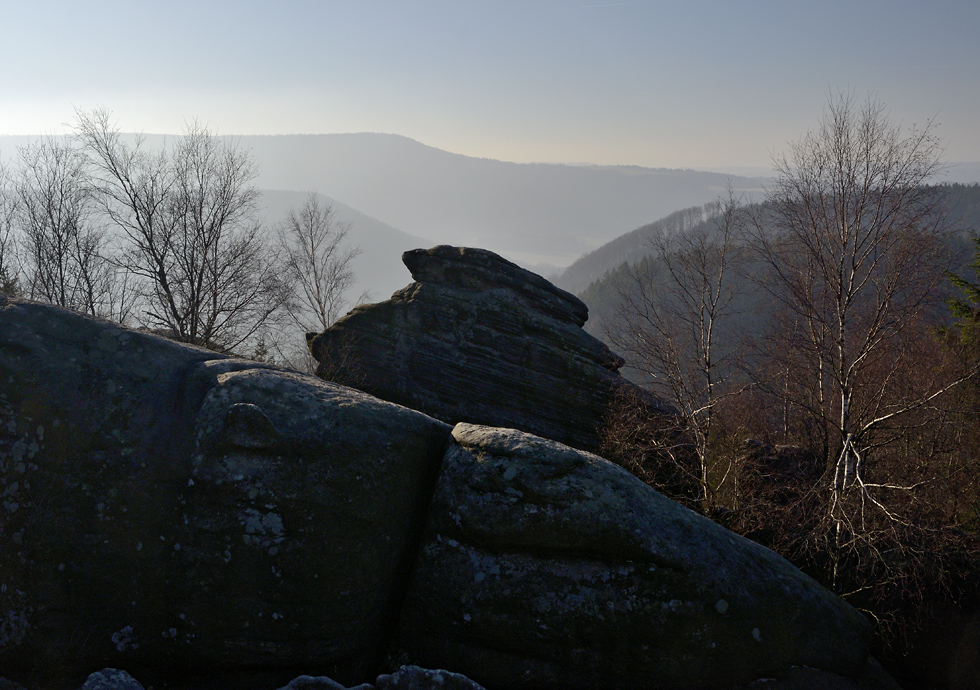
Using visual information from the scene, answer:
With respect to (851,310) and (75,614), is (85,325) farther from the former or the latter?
(851,310)

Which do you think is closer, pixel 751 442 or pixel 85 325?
pixel 85 325

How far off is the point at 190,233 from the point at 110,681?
33936 mm

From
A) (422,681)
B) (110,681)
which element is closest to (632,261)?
(422,681)

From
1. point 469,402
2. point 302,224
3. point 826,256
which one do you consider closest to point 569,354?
point 469,402

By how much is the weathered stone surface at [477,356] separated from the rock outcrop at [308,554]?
41.1ft

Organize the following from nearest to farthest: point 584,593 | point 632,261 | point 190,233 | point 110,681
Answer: point 110,681, point 584,593, point 190,233, point 632,261

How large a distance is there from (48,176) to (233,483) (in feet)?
139

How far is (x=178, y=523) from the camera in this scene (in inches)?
228

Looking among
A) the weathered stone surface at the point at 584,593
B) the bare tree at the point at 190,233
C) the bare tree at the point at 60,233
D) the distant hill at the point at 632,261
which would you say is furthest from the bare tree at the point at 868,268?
the bare tree at the point at 60,233

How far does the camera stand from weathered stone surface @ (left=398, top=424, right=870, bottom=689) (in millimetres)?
5867

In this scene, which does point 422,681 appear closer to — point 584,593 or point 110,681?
point 584,593

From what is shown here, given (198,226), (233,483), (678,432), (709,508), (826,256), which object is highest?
(198,226)

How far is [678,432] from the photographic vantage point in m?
18.1

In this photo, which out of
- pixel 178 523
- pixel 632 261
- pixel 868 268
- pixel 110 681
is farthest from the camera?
pixel 632 261
